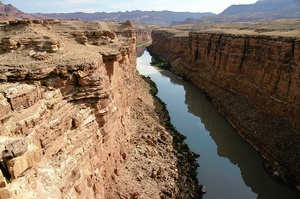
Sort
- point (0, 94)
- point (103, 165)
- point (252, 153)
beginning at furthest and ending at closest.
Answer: point (252, 153) → point (103, 165) → point (0, 94)

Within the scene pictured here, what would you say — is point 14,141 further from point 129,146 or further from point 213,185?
point 213,185

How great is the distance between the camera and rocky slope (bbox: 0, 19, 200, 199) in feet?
25.3

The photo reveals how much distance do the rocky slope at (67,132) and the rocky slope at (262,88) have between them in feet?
25.6

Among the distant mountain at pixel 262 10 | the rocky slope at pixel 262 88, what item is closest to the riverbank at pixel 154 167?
the rocky slope at pixel 262 88

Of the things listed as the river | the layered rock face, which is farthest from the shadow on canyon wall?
the layered rock face

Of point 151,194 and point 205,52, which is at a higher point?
point 205,52

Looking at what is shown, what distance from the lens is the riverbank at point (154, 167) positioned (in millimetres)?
14242

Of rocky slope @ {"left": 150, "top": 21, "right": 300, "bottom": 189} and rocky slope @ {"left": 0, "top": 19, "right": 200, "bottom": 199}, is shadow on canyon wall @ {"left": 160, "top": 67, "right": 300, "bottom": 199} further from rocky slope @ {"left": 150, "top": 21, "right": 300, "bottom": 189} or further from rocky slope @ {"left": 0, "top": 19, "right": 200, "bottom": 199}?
rocky slope @ {"left": 0, "top": 19, "right": 200, "bottom": 199}

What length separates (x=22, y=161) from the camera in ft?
22.5

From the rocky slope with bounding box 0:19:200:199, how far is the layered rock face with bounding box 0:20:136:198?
0.08 feet

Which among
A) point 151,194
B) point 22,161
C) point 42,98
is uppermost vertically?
point 42,98

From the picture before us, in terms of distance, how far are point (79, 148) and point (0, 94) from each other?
11.6ft

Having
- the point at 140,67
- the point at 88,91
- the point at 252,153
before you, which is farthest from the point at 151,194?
the point at 140,67

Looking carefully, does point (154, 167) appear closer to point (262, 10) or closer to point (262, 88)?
point (262, 88)
